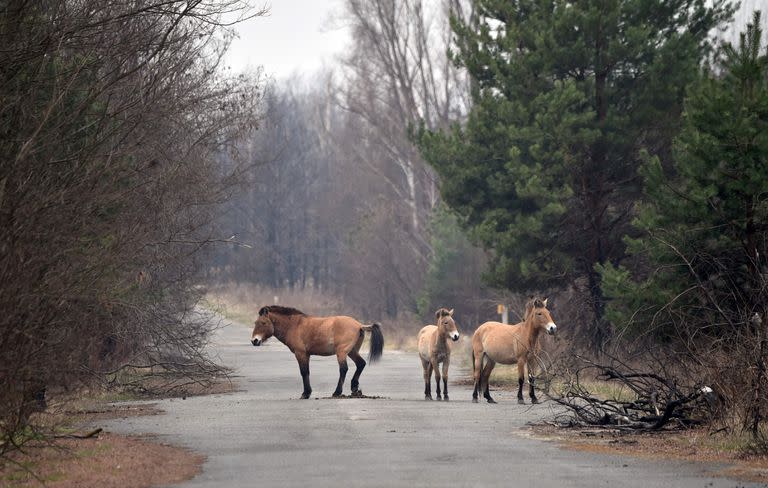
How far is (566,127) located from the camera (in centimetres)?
3328

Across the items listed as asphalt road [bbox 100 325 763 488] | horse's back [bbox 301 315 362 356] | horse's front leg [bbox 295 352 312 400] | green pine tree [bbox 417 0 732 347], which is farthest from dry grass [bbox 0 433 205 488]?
green pine tree [bbox 417 0 732 347]

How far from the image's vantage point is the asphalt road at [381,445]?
44.5 ft

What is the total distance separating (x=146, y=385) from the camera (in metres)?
28.7

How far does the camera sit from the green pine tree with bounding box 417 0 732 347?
111 ft

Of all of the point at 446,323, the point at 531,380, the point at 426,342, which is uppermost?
the point at 446,323

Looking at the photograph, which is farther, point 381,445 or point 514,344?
point 514,344

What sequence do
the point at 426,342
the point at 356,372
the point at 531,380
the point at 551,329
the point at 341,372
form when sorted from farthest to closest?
1. the point at 426,342
2. the point at 341,372
3. the point at 356,372
4. the point at 551,329
5. the point at 531,380

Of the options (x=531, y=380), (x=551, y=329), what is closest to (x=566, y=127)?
(x=551, y=329)

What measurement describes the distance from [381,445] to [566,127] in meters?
17.7

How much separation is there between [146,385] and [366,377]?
7.16 metres

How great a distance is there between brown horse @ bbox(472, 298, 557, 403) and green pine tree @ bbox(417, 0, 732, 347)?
7.74 meters

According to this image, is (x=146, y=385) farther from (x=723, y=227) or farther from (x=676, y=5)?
(x=676, y=5)

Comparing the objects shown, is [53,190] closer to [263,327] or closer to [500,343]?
[500,343]

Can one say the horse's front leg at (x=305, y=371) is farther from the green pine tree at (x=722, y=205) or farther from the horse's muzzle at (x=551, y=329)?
the green pine tree at (x=722, y=205)
